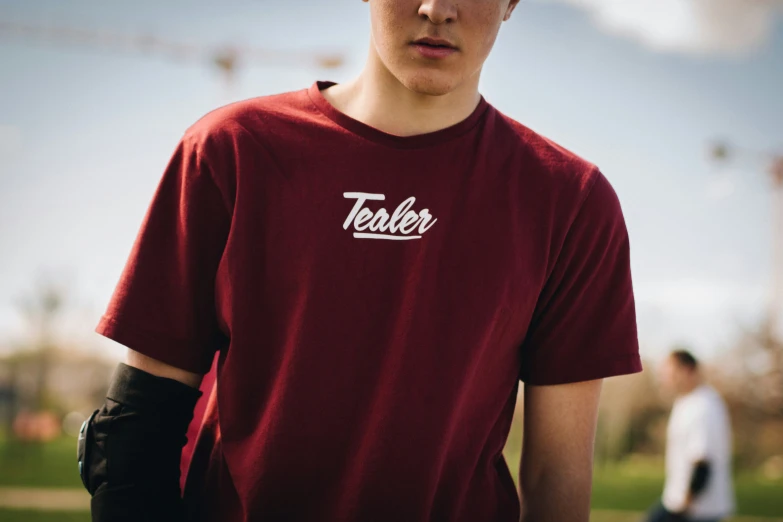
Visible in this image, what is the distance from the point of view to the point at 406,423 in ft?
5.37

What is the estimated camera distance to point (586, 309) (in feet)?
5.90

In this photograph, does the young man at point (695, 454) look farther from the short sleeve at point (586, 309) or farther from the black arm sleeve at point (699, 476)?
the short sleeve at point (586, 309)

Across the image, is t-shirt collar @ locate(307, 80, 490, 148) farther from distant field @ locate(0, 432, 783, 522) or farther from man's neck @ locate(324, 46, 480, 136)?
distant field @ locate(0, 432, 783, 522)

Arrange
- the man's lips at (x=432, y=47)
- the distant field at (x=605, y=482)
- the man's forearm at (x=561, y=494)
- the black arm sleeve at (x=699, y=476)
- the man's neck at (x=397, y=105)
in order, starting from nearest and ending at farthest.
A: the man's lips at (x=432, y=47) < the man's neck at (x=397, y=105) < the man's forearm at (x=561, y=494) < the black arm sleeve at (x=699, y=476) < the distant field at (x=605, y=482)

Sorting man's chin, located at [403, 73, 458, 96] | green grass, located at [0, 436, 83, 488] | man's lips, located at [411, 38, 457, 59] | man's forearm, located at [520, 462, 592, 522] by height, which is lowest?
green grass, located at [0, 436, 83, 488]

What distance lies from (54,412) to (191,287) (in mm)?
31979

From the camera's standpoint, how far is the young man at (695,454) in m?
6.69

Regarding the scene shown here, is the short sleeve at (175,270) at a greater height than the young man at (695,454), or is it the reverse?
the short sleeve at (175,270)

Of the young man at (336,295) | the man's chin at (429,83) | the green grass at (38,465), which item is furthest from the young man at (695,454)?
the green grass at (38,465)

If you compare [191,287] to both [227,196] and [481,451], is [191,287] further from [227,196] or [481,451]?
[481,451]

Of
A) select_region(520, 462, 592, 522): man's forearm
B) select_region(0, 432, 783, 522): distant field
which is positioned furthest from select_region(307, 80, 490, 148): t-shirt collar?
select_region(0, 432, 783, 522): distant field

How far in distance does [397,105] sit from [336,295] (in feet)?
1.39

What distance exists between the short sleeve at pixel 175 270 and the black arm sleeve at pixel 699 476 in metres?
5.99

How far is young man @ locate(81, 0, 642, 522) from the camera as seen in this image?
1.60 m
